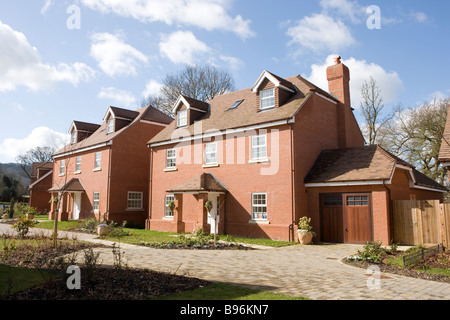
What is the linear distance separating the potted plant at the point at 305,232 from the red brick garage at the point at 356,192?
1533mm

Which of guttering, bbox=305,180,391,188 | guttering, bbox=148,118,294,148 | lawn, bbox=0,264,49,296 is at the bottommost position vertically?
lawn, bbox=0,264,49,296

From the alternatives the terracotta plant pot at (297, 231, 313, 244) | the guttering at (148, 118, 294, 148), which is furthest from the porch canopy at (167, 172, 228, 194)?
the terracotta plant pot at (297, 231, 313, 244)

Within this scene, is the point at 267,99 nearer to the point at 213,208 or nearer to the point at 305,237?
the point at 213,208

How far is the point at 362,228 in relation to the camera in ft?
58.0

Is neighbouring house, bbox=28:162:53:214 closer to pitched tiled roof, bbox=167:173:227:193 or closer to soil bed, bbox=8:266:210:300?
pitched tiled roof, bbox=167:173:227:193

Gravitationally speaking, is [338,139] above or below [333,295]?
→ above

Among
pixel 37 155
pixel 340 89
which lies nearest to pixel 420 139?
pixel 340 89

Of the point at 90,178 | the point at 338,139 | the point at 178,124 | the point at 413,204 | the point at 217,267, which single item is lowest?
the point at 217,267

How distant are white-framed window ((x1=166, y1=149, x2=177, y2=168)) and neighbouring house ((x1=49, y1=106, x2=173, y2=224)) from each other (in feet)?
18.5

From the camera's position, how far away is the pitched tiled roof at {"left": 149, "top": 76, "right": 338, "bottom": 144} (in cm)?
2047

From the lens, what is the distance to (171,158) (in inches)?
1030
